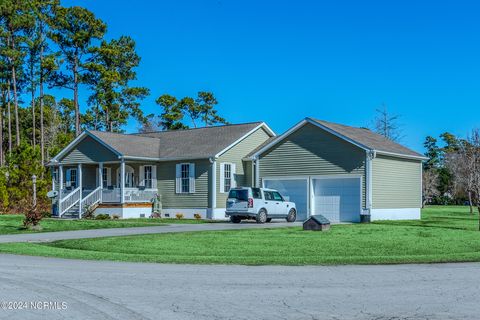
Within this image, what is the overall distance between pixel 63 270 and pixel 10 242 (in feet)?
24.5

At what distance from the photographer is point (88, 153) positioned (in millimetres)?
38406

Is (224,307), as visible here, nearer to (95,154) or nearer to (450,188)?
(95,154)

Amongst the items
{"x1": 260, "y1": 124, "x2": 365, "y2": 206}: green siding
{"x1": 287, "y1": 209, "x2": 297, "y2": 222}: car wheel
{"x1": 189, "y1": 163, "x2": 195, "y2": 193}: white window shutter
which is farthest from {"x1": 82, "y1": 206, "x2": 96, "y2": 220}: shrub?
{"x1": 287, "y1": 209, "x2": 297, "y2": 222}: car wheel

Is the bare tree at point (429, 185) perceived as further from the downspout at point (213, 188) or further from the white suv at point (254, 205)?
the white suv at point (254, 205)

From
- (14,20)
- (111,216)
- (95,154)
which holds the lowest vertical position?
(111,216)

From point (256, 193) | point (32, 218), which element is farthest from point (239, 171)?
point (32, 218)

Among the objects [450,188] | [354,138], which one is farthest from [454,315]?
[450,188]

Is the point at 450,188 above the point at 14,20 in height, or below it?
below

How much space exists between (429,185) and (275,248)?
55.5 m

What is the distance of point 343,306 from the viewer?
8867 millimetres

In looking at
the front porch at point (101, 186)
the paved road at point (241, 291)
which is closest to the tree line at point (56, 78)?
the front porch at point (101, 186)

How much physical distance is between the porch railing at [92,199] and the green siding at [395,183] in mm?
16065

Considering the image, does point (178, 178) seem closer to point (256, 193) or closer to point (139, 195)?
point (139, 195)

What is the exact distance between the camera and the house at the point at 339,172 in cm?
3095
